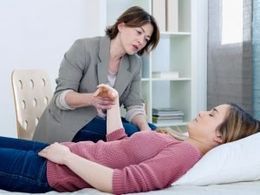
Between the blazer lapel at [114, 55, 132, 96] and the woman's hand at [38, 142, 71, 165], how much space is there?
0.76 meters

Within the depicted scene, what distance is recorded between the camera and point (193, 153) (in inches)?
42.8

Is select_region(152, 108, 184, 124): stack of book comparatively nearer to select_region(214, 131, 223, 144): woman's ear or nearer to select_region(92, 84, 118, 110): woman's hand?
select_region(92, 84, 118, 110): woman's hand

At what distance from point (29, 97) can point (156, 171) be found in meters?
1.24

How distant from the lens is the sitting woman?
1.01 meters

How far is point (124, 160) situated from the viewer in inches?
44.3

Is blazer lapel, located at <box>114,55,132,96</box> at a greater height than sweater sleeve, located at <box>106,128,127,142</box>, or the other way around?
blazer lapel, located at <box>114,55,132,96</box>

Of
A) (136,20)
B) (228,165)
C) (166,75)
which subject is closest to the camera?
(228,165)

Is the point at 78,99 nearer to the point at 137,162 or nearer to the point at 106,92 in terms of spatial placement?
the point at 106,92

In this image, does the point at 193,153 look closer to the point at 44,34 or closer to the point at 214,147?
the point at 214,147

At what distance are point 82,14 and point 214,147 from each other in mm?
1747

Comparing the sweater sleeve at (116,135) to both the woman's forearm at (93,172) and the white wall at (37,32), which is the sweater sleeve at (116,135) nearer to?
the woman's forearm at (93,172)

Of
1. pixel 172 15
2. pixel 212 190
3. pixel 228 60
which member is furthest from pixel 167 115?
pixel 212 190

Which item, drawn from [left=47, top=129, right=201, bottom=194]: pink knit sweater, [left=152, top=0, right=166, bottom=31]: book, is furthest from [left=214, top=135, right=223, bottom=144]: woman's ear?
[left=152, top=0, right=166, bottom=31]: book

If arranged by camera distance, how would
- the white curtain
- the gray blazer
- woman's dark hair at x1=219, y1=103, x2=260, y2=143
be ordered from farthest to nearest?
the white curtain, the gray blazer, woman's dark hair at x1=219, y1=103, x2=260, y2=143
